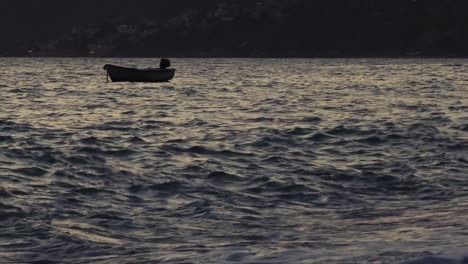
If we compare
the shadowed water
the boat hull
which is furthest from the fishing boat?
the shadowed water

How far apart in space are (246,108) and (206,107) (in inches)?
99.9

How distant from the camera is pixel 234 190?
57.6 feet

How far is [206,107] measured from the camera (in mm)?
44156

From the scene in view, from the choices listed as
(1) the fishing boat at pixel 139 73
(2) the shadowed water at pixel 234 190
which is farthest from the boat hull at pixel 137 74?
(2) the shadowed water at pixel 234 190

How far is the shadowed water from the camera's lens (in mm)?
11914

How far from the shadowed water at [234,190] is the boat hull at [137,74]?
37705 mm

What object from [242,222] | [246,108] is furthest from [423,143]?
[246,108]

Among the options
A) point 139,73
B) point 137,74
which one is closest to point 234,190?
point 139,73

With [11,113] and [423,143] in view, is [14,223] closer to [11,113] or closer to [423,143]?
[423,143]

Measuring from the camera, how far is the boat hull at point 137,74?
72812 millimetres

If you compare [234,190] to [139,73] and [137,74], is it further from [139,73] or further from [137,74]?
[137,74]

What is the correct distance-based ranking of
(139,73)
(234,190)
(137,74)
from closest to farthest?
(234,190), (139,73), (137,74)

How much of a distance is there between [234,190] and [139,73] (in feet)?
183

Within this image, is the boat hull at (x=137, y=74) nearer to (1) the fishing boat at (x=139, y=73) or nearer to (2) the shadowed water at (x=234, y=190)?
(1) the fishing boat at (x=139, y=73)
